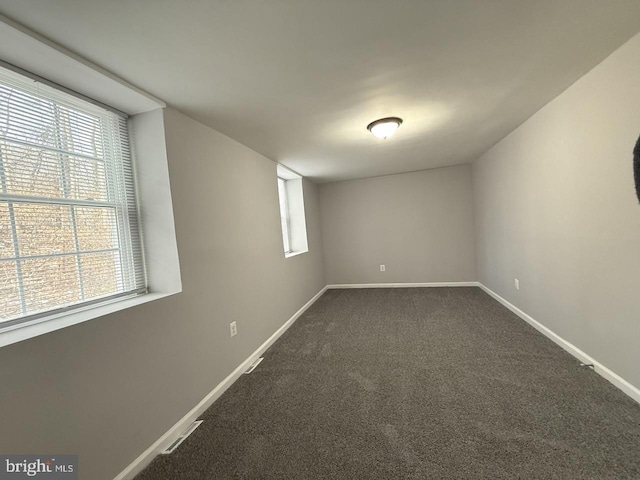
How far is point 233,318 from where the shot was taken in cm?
229

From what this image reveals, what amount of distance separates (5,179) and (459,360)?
309cm

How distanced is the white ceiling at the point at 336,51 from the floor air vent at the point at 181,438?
6.97ft

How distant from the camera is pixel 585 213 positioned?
6.35 feet

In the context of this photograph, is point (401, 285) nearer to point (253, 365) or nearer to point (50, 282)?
point (253, 365)

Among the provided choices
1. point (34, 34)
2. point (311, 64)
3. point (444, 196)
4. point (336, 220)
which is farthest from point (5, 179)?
point (444, 196)

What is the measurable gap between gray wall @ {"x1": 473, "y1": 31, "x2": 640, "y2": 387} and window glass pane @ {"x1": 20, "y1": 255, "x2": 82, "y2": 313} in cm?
318

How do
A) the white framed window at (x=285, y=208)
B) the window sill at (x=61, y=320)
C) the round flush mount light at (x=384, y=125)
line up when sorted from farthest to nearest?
the white framed window at (x=285, y=208) → the round flush mount light at (x=384, y=125) → the window sill at (x=61, y=320)

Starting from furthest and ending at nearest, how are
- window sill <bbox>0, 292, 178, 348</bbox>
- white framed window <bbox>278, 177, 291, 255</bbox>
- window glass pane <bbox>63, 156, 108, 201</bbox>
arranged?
white framed window <bbox>278, 177, 291, 255</bbox>, window glass pane <bbox>63, 156, 108, 201</bbox>, window sill <bbox>0, 292, 178, 348</bbox>

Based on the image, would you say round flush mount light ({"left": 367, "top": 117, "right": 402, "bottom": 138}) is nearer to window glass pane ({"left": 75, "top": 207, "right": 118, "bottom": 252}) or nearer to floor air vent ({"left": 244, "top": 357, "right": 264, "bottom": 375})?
window glass pane ({"left": 75, "top": 207, "right": 118, "bottom": 252})

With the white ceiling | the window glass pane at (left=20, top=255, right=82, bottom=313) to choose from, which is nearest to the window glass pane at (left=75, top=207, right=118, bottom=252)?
the window glass pane at (left=20, top=255, right=82, bottom=313)

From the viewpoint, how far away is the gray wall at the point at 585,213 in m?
1.59

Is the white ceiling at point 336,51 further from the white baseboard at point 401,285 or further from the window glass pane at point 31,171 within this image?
the white baseboard at point 401,285

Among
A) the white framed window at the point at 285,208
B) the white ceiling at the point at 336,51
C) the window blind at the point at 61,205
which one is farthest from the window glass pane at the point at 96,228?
the white framed window at the point at 285,208

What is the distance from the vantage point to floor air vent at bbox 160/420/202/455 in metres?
1.52
